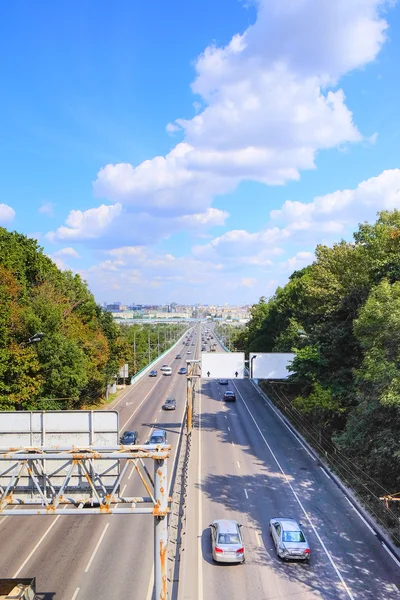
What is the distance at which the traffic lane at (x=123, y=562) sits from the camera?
1538 cm

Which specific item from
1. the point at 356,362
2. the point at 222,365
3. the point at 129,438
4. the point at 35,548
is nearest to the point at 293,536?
the point at 35,548

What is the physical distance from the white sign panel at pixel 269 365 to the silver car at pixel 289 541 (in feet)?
46.3

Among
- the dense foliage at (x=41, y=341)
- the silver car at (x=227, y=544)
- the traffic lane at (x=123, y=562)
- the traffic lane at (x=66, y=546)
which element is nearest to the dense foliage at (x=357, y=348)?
the silver car at (x=227, y=544)

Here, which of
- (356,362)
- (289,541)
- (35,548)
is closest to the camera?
(289,541)

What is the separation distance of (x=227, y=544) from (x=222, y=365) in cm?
1730

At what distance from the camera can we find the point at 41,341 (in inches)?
1329

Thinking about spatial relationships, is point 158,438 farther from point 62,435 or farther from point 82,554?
point 62,435

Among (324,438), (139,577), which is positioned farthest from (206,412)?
(139,577)

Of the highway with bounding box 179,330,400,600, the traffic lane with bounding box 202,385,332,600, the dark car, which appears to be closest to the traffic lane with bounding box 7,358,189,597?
the highway with bounding box 179,330,400,600

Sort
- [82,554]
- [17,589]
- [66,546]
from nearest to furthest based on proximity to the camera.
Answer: [17,589] < [82,554] < [66,546]

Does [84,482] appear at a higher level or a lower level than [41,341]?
lower

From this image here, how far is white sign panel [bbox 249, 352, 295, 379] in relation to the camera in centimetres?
3244

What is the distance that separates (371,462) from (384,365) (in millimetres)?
4733

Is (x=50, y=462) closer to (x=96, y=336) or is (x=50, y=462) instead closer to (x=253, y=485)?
(x=253, y=485)
